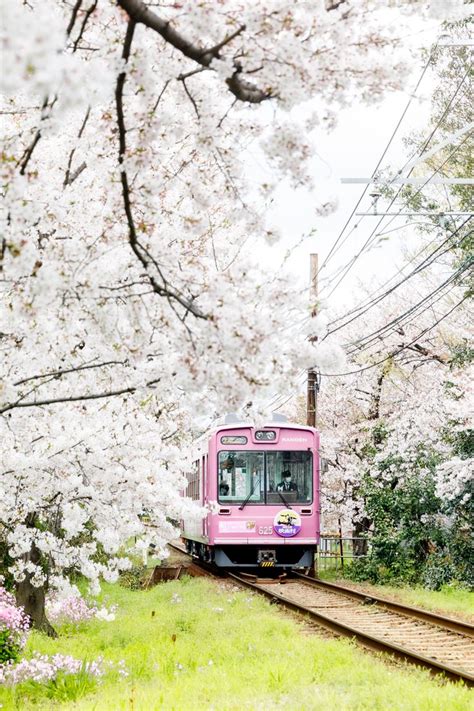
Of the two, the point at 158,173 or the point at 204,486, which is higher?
the point at 158,173

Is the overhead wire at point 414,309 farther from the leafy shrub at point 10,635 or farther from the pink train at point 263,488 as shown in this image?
the leafy shrub at point 10,635

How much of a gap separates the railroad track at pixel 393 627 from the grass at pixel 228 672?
30cm

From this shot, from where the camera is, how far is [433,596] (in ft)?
55.3

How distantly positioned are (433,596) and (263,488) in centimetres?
438

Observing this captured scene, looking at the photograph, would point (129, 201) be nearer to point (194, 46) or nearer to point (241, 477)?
point (194, 46)

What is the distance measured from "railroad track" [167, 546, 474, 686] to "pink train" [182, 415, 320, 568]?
2.00m

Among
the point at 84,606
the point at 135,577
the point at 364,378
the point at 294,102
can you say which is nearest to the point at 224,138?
the point at 294,102

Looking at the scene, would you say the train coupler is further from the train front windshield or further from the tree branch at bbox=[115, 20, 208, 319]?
the tree branch at bbox=[115, 20, 208, 319]

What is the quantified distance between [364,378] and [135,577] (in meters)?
9.67

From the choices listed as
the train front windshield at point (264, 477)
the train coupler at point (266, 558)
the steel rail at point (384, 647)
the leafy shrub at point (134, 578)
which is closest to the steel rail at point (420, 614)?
the steel rail at point (384, 647)

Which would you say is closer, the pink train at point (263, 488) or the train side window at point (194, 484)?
the pink train at point (263, 488)

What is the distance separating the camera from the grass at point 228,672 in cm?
720

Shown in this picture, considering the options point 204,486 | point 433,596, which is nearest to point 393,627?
point 433,596

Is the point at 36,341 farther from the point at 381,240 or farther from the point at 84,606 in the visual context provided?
the point at 84,606
